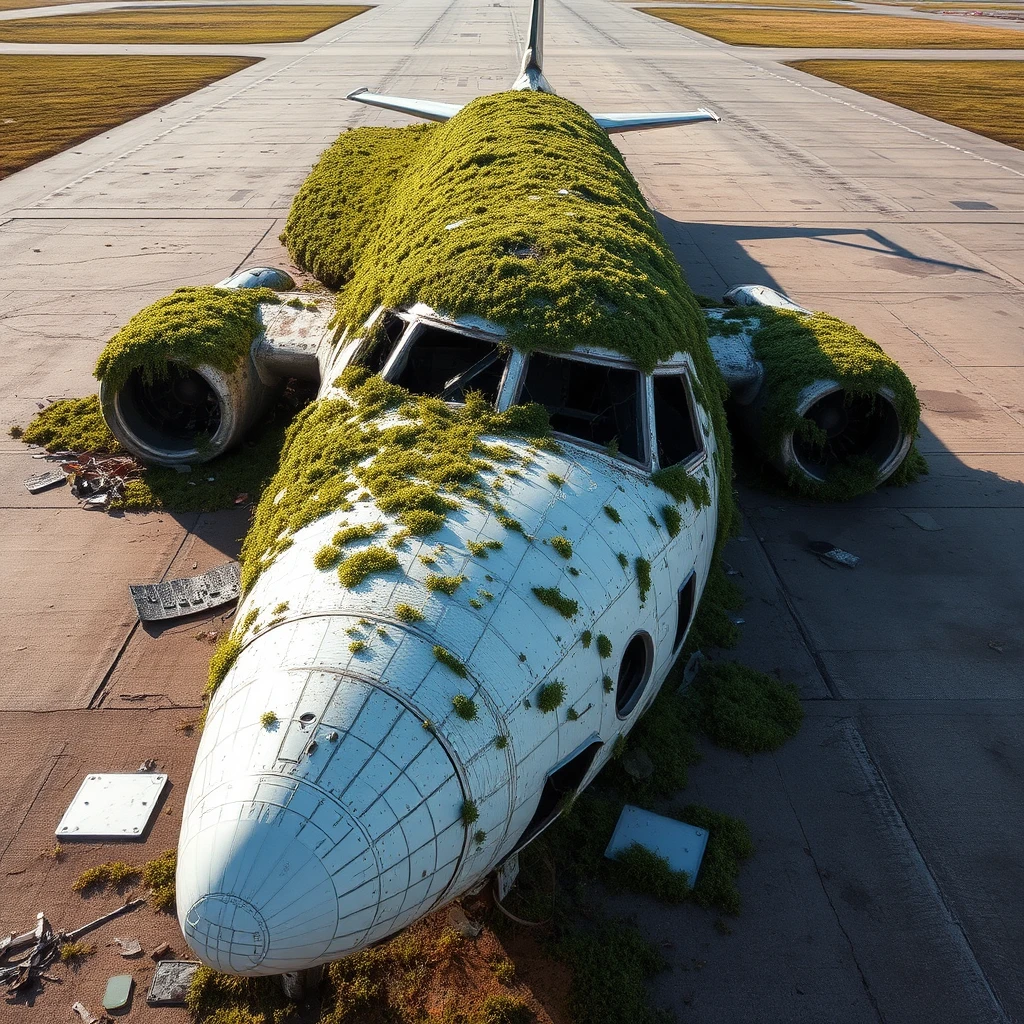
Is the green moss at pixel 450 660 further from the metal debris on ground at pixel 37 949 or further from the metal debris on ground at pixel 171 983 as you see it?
the metal debris on ground at pixel 37 949

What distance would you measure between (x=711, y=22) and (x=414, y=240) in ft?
316

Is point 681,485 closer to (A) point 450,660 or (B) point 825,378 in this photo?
(A) point 450,660

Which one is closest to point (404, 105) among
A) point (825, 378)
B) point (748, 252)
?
point (748, 252)

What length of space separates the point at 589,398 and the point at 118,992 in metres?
5.75

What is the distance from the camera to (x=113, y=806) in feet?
24.8

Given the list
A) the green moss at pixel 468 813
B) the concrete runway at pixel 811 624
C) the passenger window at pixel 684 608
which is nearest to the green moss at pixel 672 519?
the passenger window at pixel 684 608

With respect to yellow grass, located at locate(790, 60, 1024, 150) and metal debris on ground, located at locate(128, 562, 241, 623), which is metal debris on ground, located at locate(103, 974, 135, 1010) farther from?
yellow grass, located at locate(790, 60, 1024, 150)

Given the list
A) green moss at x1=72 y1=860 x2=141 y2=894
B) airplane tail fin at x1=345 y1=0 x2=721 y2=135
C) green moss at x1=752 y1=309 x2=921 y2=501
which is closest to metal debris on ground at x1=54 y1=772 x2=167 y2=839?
green moss at x1=72 y1=860 x2=141 y2=894

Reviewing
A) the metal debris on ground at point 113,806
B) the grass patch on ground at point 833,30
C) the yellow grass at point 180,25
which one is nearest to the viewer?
the metal debris on ground at point 113,806

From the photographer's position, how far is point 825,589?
10.8 meters

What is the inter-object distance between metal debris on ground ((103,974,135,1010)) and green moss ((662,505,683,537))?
16.6 feet

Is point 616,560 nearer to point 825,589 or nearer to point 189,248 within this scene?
point 825,589

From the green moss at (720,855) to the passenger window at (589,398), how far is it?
3.16 metres

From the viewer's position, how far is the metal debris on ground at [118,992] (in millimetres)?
6117
